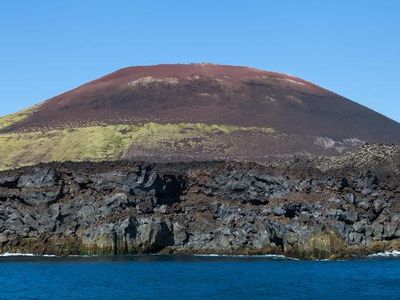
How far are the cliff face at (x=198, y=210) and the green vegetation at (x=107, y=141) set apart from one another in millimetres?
52887

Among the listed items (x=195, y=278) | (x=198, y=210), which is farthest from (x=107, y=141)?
(x=195, y=278)

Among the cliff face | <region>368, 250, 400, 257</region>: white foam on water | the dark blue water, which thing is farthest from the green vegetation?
the dark blue water

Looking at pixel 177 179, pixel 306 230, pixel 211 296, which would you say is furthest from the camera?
pixel 177 179

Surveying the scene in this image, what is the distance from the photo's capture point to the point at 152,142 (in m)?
180

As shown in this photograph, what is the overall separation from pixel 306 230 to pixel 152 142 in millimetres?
79182

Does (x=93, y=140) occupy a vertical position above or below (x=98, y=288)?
above

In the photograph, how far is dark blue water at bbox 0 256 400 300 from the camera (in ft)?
218

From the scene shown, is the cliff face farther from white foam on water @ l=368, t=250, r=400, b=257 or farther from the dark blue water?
the dark blue water

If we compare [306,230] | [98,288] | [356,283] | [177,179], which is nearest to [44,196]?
[177,179]

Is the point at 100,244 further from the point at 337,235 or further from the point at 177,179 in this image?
the point at 337,235

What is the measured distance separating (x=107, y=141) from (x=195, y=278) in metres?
112

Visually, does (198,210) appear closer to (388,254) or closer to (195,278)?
(388,254)

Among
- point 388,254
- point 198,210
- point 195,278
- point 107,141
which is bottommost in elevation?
point 388,254

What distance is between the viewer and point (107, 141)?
186 m
